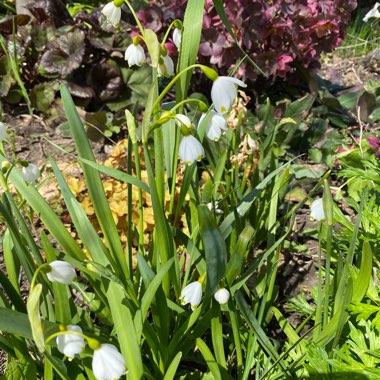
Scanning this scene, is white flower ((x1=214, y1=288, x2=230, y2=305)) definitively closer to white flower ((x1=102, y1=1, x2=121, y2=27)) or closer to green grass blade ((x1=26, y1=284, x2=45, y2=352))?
green grass blade ((x1=26, y1=284, x2=45, y2=352))

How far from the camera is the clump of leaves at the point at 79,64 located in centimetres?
290

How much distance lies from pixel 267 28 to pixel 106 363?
7.76ft

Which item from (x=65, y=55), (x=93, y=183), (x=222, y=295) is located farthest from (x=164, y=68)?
(x=65, y=55)

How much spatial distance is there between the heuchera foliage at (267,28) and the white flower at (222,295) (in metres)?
1.85

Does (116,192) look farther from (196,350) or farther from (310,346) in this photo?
(310,346)

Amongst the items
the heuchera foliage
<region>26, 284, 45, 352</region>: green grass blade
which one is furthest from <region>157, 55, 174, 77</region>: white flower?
the heuchera foliage

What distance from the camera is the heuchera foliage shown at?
8.73 ft

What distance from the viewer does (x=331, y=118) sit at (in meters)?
3.02

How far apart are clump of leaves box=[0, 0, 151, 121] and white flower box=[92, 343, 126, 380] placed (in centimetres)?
222

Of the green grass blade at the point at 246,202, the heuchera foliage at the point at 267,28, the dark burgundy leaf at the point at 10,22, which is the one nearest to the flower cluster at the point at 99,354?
the green grass blade at the point at 246,202

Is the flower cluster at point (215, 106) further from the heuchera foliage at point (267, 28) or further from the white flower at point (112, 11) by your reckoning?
the heuchera foliage at point (267, 28)

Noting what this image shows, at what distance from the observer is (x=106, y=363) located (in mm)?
838

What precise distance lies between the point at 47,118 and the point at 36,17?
73cm

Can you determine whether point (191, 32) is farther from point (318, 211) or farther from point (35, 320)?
point (35, 320)
